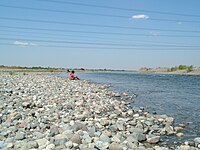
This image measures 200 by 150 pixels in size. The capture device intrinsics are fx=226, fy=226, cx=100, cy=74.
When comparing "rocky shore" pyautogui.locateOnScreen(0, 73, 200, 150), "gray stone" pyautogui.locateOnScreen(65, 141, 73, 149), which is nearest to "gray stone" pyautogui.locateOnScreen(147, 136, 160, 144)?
"rocky shore" pyautogui.locateOnScreen(0, 73, 200, 150)

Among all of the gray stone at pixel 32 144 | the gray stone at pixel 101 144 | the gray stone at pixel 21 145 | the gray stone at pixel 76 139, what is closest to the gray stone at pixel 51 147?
the gray stone at pixel 32 144

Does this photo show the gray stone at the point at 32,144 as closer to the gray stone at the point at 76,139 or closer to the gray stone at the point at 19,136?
the gray stone at the point at 19,136

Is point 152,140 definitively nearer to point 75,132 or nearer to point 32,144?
point 75,132

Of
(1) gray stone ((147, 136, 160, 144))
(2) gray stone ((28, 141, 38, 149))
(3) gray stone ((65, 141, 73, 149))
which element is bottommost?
(1) gray stone ((147, 136, 160, 144))

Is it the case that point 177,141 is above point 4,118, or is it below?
below

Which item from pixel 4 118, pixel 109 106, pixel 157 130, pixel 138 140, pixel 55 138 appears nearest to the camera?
pixel 55 138

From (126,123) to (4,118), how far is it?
15.6 ft

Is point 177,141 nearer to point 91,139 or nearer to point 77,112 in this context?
point 91,139

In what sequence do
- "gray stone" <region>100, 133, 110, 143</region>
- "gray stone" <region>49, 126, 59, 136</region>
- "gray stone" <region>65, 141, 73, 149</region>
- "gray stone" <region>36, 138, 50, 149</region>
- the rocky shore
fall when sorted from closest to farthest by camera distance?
1. "gray stone" <region>36, 138, 50, 149</region>
2. "gray stone" <region>65, 141, 73, 149</region>
3. the rocky shore
4. "gray stone" <region>100, 133, 110, 143</region>
5. "gray stone" <region>49, 126, 59, 136</region>

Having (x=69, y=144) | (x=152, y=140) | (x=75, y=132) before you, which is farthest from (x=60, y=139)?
(x=152, y=140)

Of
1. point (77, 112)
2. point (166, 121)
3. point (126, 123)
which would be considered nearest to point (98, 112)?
point (77, 112)

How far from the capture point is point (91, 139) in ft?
22.0

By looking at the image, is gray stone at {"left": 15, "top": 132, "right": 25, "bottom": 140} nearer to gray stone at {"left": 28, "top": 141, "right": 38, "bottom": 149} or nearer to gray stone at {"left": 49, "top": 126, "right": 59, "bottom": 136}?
gray stone at {"left": 28, "top": 141, "right": 38, "bottom": 149}

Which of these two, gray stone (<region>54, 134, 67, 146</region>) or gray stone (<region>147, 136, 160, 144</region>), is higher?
gray stone (<region>54, 134, 67, 146</region>)
